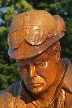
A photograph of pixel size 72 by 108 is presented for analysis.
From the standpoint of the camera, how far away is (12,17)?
8.34 meters

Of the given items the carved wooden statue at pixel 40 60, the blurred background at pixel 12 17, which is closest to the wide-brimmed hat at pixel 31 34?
the carved wooden statue at pixel 40 60

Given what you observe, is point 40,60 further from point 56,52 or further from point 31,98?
point 31,98

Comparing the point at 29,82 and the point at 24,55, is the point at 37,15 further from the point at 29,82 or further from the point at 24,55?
the point at 29,82

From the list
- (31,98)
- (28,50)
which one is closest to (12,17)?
(31,98)

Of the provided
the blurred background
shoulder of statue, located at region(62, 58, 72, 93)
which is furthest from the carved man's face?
the blurred background

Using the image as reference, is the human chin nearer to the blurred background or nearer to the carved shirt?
the carved shirt

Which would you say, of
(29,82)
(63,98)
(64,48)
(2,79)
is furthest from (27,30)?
(64,48)

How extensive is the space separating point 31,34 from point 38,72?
196 mm

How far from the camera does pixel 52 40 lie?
1.90m

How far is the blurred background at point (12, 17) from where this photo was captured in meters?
7.80

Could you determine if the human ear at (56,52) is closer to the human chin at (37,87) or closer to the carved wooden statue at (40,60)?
the carved wooden statue at (40,60)

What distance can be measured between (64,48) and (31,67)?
6525 mm

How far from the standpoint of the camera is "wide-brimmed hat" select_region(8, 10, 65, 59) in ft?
6.07

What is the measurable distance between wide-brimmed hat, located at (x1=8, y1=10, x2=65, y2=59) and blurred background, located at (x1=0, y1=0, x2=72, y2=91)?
568 centimetres
